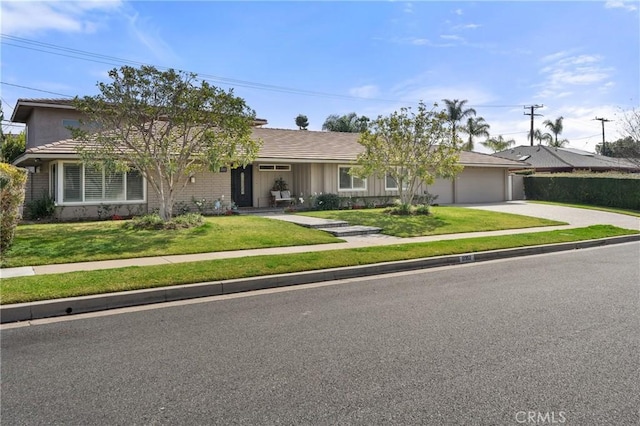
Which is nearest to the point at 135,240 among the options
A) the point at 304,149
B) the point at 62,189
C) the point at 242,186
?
the point at 62,189

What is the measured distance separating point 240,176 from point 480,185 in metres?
15.9

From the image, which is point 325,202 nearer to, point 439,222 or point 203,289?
point 439,222

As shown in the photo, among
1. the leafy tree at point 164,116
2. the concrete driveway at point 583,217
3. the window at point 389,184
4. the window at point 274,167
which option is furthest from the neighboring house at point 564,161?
the leafy tree at point 164,116

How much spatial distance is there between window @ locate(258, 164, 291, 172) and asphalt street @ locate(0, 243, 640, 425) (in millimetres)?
15298

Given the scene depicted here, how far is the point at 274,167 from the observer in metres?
22.6

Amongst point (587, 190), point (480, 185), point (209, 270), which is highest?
point (480, 185)

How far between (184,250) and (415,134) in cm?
1111

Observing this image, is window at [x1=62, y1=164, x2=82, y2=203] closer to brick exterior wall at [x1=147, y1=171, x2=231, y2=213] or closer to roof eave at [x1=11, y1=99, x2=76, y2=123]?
brick exterior wall at [x1=147, y1=171, x2=231, y2=213]

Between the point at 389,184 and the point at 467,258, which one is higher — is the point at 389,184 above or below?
above

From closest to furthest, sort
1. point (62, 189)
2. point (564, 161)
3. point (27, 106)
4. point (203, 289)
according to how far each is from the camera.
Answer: point (203, 289) < point (62, 189) < point (27, 106) < point (564, 161)

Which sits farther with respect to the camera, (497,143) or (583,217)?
(497,143)

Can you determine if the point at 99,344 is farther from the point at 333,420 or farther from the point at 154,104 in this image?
the point at 154,104

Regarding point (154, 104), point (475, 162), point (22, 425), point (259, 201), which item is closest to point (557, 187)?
point (475, 162)

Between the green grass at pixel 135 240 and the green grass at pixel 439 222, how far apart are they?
2.87 meters
